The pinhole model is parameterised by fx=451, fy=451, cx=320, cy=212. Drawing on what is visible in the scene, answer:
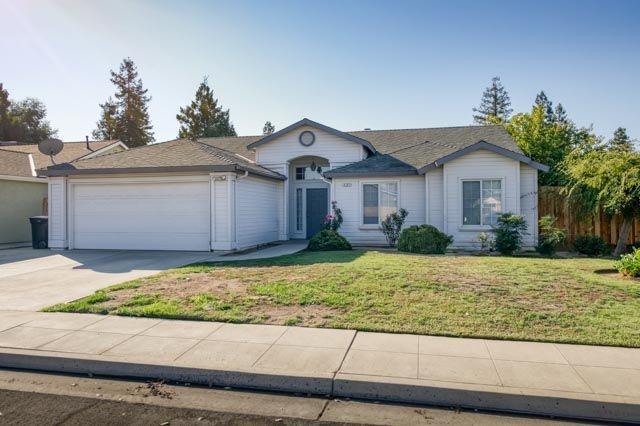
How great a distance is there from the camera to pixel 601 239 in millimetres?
13648

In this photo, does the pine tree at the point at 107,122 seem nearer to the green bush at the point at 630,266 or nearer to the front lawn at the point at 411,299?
the front lawn at the point at 411,299

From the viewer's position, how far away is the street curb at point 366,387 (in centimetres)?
400

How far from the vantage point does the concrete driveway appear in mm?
8227

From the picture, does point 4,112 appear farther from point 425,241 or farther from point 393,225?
point 425,241

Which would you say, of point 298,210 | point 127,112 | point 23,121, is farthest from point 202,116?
point 298,210

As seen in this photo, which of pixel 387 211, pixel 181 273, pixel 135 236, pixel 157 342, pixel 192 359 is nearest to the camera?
pixel 192 359

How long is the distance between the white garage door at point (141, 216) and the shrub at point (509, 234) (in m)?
9.05

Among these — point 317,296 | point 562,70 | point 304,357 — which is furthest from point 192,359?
point 562,70

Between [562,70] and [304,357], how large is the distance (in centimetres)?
1506

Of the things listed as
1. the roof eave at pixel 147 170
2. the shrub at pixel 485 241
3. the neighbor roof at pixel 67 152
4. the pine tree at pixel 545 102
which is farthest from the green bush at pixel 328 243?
the pine tree at pixel 545 102

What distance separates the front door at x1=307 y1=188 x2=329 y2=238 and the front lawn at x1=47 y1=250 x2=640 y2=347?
8589 mm

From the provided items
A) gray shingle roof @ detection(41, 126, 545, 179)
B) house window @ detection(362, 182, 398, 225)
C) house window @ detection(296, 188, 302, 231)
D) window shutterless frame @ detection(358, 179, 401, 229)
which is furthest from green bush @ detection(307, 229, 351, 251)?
house window @ detection(296, 188, 302, 231)

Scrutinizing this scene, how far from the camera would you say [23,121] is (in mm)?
47438

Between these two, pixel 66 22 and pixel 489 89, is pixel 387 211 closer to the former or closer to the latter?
pixel 66 22
